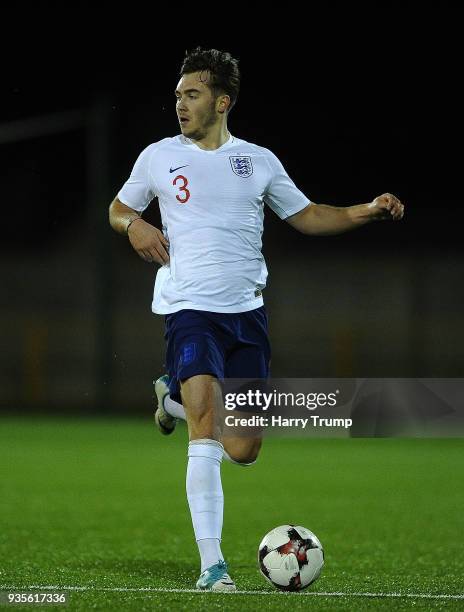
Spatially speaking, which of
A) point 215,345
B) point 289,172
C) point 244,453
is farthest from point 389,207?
point 289,172

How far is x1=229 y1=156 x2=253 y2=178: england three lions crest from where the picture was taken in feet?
17.4

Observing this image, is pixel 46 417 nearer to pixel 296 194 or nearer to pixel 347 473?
pixel 347 473

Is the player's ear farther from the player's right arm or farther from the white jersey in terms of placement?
the player's right arm

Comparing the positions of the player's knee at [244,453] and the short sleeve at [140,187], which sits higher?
the short sleeve at [140,187]

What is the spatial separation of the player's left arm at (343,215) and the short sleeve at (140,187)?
64 centimetres

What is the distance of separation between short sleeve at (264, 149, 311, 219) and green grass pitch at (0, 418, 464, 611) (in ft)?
5.11

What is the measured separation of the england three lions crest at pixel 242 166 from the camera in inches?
208

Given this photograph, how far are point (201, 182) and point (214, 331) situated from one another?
0.59 m

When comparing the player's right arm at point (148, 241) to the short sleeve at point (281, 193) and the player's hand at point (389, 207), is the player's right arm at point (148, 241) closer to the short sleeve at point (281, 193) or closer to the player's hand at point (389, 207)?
the short sleeve at point (281, 193)

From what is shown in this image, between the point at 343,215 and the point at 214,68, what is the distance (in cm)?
82

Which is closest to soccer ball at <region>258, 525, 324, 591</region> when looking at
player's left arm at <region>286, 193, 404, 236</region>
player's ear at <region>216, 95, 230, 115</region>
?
player's left arm at <region>286, 193, 404, 236</region>

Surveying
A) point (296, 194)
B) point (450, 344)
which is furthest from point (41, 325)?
point (296, 194)

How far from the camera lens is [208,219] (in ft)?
16.9

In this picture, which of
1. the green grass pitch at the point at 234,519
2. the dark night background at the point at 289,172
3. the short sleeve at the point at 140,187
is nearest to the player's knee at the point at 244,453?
the green grass pitch at the point at 234,519
